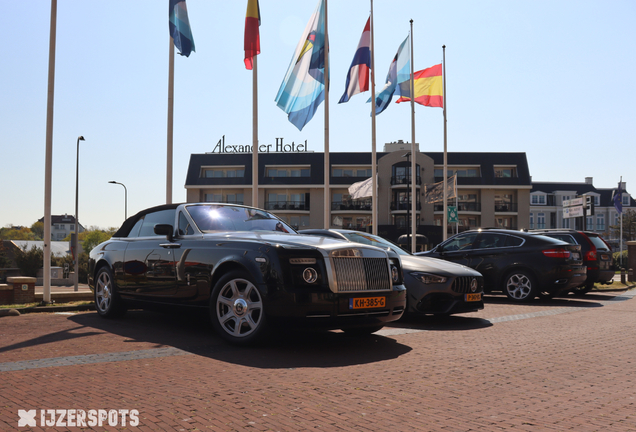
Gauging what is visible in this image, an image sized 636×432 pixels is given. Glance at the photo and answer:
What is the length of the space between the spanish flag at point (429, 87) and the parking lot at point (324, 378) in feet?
56.6

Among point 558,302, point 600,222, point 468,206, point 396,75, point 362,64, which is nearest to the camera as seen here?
point 558,302

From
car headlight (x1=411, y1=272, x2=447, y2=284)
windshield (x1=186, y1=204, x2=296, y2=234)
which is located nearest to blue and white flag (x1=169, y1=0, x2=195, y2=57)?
windshield (x1=186, y1=204, x2=296, y2=234)

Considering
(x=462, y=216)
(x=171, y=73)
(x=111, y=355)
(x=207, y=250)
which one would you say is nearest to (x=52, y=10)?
(x=171, y=73)

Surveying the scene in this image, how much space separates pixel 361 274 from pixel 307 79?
13.4m

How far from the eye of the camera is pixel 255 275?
18.7ft

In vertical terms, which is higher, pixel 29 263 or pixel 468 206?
pixel 468 206

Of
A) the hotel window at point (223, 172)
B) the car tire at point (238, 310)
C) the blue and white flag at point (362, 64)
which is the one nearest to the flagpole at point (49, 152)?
the car tire at point (238, 310)

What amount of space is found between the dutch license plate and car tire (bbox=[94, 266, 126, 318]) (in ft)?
12.5

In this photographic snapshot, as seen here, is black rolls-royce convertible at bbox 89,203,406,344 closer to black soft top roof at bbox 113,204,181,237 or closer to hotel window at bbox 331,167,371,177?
black soft top roof at bbox 113,204,181,237

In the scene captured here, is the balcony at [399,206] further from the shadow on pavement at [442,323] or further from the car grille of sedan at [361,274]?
the car grille of sedan at [361,274]

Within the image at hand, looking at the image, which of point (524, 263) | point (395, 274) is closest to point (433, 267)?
point (395, 274)

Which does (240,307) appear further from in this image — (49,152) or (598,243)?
(598,243)

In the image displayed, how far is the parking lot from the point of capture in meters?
3.44

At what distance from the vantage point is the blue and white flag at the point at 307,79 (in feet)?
59.7
